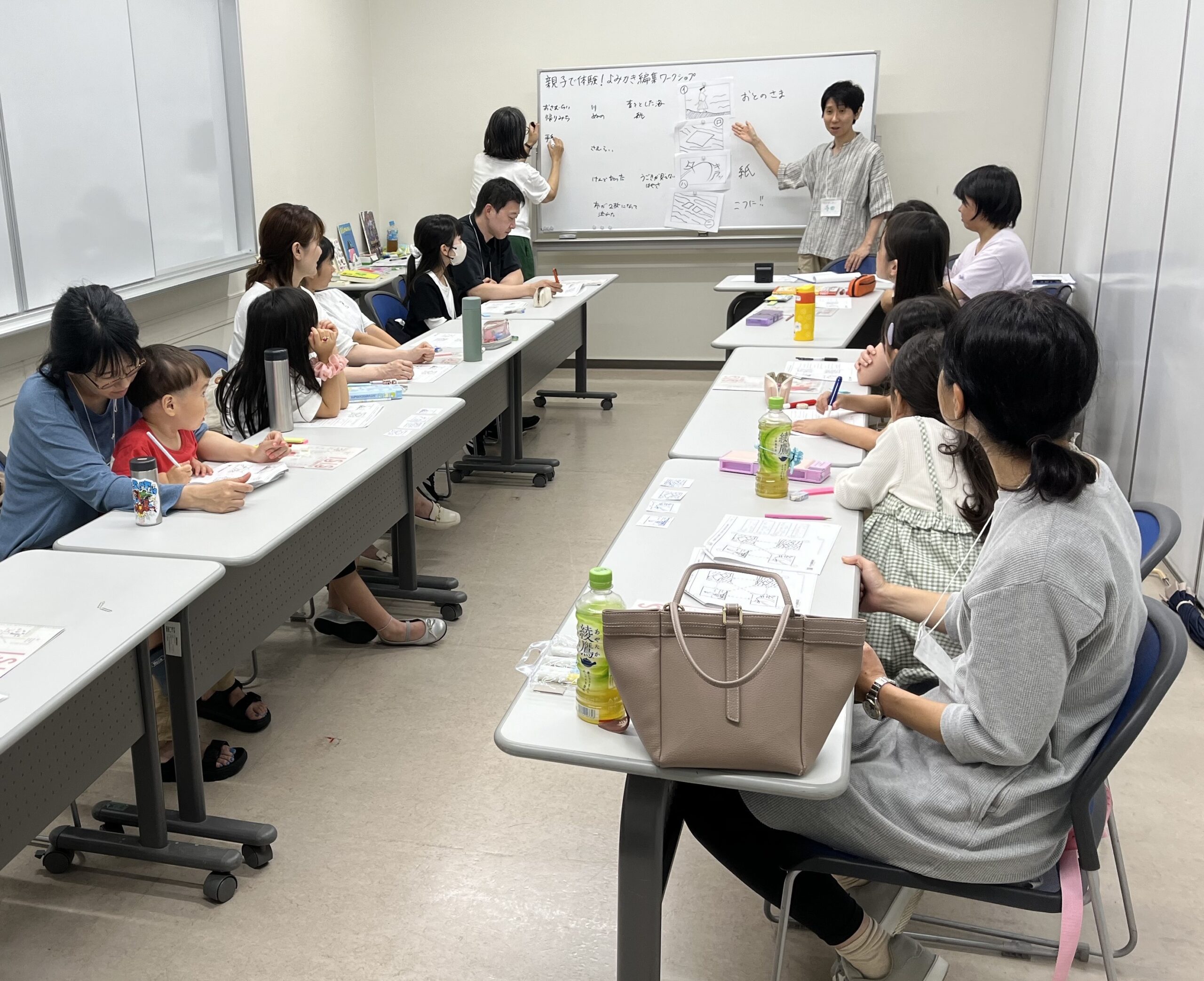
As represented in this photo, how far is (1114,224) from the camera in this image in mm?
4492

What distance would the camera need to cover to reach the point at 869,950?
69.4 inches

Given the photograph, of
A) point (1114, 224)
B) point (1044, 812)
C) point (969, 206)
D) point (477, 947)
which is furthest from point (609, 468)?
point (1044, 812)

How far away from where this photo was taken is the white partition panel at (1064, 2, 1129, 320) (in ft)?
15.2

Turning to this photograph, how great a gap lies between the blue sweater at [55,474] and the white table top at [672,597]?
1106 mm

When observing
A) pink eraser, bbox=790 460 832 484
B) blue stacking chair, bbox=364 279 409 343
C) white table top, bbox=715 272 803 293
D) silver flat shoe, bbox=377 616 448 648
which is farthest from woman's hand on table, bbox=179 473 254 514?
white table top, bbox=715 272 803 293

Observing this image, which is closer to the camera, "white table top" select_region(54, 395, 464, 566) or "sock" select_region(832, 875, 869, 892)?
"sock" select_region(832, 875, 869, 892)

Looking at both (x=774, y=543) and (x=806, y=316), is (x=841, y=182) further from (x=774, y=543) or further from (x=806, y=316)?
(x=774, y=543)

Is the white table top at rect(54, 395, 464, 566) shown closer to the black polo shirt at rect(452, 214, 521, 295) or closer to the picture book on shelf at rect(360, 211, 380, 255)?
the black polo shirt at rect(452, 214, 521, 295)

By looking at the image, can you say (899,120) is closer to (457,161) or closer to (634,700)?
(457,161)

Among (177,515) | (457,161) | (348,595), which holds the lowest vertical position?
(348,595)

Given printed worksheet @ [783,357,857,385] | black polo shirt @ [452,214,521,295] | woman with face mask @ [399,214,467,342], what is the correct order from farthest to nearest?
black polo shirt @ [452,214,521,295], woman with face mask @ [399,214,467,342], printed worksheet @ [783,357,857,385]

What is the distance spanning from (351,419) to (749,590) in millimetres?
1704

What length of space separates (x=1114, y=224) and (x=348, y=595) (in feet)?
11.5

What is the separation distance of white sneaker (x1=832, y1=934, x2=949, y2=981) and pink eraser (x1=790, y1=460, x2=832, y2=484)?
1.06m
